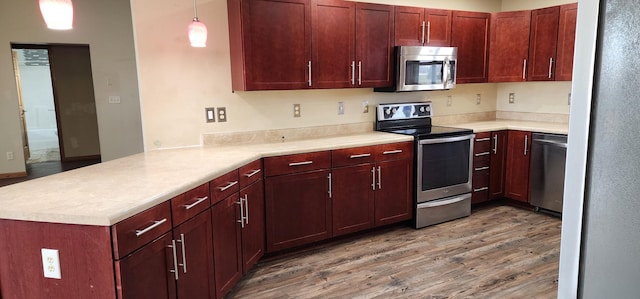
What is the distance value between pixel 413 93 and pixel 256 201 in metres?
2.25

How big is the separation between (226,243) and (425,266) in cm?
151

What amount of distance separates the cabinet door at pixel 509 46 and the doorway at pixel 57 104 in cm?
638

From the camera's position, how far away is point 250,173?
277cm

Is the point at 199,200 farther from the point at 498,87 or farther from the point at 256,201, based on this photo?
the point at 498,87

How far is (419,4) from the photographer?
4180 millimetres

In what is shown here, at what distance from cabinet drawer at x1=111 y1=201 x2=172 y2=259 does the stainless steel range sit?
2432 millimetres

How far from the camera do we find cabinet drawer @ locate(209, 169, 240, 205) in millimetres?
2291

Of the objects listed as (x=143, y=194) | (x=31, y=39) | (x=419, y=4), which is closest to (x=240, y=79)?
(x=143, y=194)

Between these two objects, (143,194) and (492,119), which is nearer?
(143,194)

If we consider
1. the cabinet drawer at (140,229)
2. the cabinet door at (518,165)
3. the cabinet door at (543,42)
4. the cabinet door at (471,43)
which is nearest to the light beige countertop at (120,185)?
the cabinet drawer at (140,229)

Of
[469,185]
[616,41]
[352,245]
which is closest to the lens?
[616,41]

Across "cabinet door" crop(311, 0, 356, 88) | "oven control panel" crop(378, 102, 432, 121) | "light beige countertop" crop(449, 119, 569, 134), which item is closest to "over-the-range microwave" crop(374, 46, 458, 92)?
"oven control panel" crop(378, 102, 432, 121)

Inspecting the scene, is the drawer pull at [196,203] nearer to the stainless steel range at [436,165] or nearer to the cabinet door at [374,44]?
the cabinet door at [374,44]

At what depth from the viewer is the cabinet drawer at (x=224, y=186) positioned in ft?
7.52
